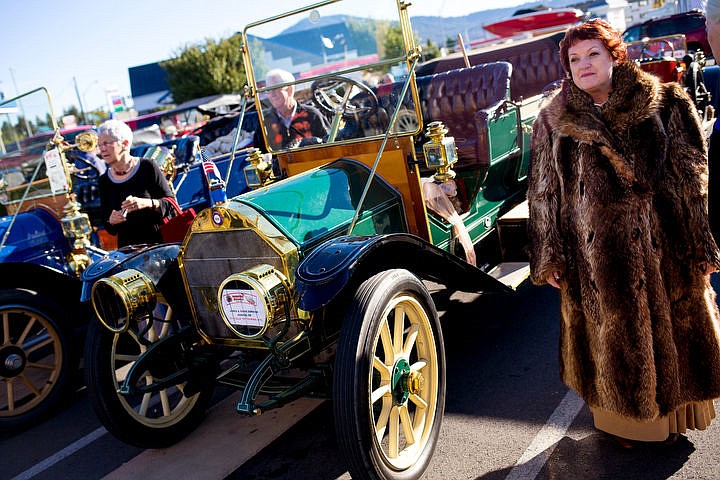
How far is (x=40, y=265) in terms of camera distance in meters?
4.19

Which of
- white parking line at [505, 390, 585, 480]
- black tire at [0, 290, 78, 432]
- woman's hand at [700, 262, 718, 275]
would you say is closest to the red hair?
woman's hand at [700, 262, 718, 275]

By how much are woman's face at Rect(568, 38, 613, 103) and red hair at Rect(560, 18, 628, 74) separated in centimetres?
1

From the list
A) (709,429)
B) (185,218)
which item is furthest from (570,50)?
(185,218)

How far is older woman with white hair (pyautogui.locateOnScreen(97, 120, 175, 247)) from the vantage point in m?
3.73

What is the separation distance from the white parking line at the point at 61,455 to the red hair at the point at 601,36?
10.5 feet

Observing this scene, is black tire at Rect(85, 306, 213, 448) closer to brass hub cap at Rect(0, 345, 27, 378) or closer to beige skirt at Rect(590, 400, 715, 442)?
brass hub cap at Rect(0, 345, 27, 378)

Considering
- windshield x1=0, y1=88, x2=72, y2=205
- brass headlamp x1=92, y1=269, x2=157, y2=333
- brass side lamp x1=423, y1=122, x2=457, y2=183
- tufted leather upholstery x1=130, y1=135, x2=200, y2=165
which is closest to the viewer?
brass headlamp x1=92, y1=269, x2=157, y2=333

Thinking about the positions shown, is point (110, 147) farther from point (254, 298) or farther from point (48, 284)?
point (254, 298)

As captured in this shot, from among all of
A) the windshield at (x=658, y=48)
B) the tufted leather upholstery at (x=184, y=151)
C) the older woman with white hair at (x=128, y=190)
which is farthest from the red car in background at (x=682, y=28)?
the older woman with white hair at (x=128, y=190)

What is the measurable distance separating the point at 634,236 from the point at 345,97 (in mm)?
1893

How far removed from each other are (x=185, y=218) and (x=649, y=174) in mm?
2629

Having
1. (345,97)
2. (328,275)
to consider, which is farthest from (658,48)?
(328,275)

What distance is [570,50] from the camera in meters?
2.25

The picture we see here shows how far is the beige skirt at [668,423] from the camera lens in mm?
2357
